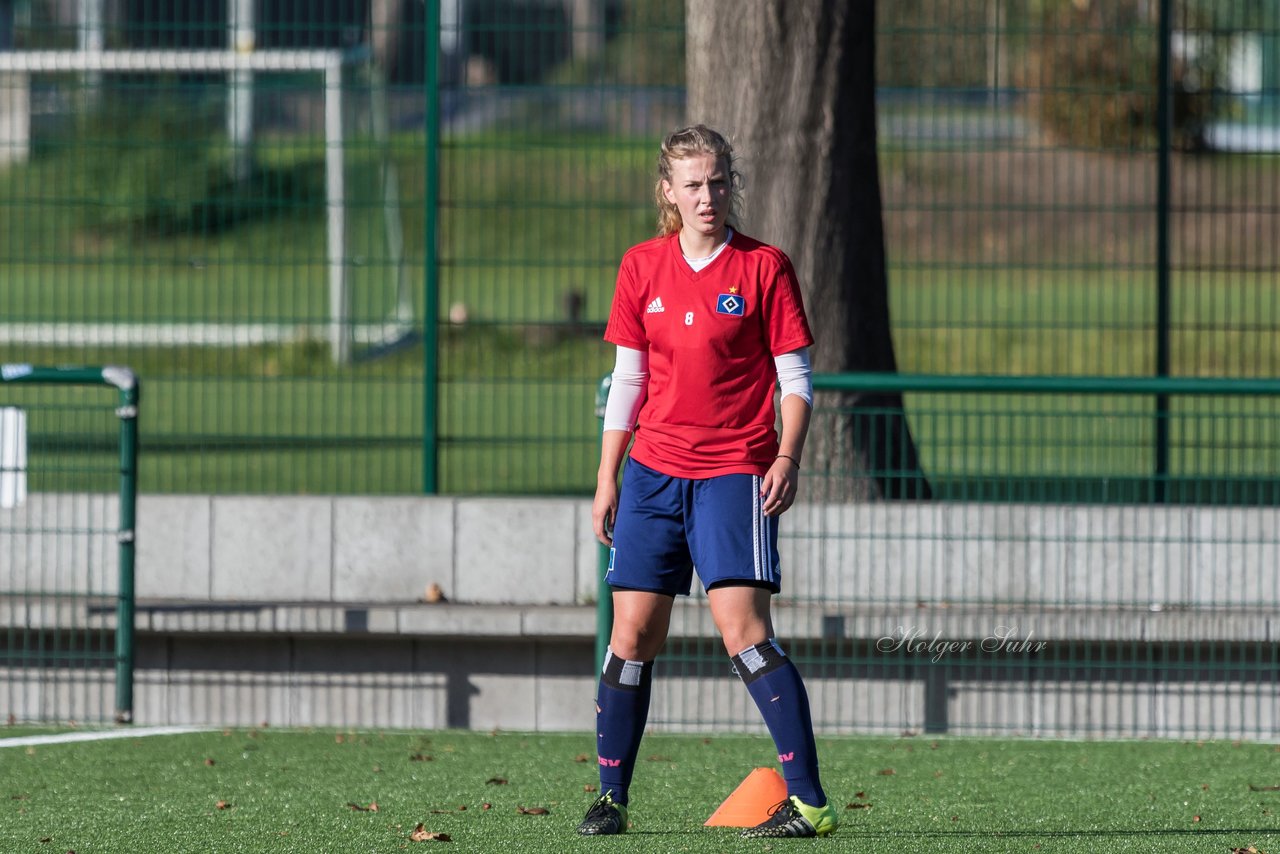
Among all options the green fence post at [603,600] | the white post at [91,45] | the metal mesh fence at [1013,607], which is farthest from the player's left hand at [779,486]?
the white post at [91,45]

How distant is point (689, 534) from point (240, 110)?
16.8ft

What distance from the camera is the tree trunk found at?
28.7 ft

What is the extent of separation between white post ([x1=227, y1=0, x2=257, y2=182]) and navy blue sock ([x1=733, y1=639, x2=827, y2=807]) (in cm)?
490

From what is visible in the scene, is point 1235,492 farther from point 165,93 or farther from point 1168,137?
point 165,93

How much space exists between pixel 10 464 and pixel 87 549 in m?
0.48

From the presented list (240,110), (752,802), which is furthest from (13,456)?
(752,802)

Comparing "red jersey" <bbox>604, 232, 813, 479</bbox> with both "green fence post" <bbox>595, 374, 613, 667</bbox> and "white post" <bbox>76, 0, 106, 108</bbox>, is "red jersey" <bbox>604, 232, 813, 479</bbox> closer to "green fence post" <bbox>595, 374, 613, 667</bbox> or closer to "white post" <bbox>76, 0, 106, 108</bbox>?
"green fence post" <bbox>595, 374, 613, 667</bbox>

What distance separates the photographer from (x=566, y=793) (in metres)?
6.30

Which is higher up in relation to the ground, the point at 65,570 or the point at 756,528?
the point at 756,528

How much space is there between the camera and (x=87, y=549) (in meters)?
8.20

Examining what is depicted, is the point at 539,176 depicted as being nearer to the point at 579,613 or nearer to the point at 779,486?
the point at 579,613

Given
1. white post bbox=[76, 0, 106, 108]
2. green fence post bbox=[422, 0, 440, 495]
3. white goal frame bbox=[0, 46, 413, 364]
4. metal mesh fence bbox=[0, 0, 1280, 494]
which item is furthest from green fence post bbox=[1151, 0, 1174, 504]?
white post bbox=[76, 0, 106, 108]

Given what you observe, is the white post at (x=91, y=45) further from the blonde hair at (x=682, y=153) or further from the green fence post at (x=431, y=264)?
the blonde hair at (x=682, y=153)

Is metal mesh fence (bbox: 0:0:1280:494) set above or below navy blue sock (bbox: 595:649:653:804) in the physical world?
above
